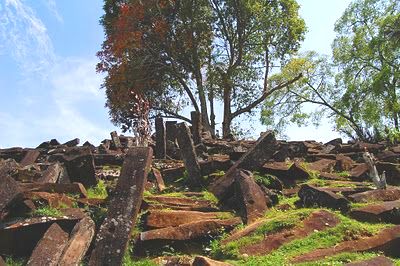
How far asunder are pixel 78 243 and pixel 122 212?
20.4 inches

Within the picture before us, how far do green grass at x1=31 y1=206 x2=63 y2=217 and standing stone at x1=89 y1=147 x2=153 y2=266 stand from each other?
2.17 feet

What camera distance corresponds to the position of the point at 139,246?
180 inches

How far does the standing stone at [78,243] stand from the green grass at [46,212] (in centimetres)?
38

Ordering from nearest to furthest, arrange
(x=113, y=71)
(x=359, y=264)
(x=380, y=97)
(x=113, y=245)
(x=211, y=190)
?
(x=359, y=264) → (x=113, y=245) → (x=211, y=190) → (x=113, y=71) → (x=380, y=97)

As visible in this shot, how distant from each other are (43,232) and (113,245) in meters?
0.93

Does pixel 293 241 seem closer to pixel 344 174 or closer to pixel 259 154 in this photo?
pixel 259 154

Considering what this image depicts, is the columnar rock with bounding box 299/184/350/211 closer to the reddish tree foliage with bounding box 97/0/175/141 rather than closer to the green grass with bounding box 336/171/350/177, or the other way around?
the green grass with bounding box 336/171/350/177

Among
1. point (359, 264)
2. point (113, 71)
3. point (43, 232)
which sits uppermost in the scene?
point (113, 71)

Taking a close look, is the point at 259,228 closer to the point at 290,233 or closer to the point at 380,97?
the point at 290,233

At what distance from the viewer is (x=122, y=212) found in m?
4.38

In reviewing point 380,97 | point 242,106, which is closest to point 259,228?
point 242,106

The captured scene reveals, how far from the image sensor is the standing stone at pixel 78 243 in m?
3.86

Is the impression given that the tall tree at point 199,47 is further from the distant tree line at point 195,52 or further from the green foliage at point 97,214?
the green foliage at point 97,214

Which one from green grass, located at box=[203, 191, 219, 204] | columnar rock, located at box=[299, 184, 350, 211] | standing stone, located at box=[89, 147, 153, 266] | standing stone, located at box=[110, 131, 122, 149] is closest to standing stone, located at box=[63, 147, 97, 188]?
green grass, located at box=[203, 191, 219, 204]
